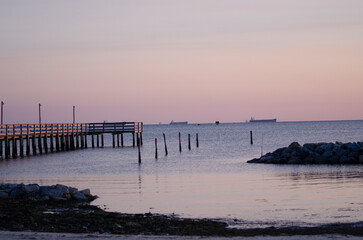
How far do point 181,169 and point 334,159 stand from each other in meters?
10.2

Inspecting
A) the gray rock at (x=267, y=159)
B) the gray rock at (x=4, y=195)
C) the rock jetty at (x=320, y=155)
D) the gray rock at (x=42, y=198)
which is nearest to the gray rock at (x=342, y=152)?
the rock jetty at (x=320, y=155)

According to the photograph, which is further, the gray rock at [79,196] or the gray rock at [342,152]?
the gray rock at [342,152]

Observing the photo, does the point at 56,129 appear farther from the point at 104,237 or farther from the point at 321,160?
the point at 104,237

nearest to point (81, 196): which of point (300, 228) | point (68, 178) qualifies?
point (300, 228)

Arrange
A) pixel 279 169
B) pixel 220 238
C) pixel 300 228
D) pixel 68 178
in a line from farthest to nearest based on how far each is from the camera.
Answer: pixel 279 169 < pixel 68 178 < pixel 300 228 < pixel 220 238

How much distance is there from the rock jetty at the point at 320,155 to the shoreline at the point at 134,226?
23500 millimetres

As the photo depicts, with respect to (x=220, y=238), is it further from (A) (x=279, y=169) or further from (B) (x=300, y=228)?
(A) (x=279, y=169)

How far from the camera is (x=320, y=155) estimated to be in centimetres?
4003

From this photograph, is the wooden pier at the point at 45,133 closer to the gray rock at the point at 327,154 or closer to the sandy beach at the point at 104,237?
the gray rock at the point at 327,154

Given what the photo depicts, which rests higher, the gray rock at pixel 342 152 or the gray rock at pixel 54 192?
the gray rock at pixel 342 152

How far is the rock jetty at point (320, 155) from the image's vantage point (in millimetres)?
38656

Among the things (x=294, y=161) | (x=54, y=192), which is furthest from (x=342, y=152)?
(x=54, y=192)

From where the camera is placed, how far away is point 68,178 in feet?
107

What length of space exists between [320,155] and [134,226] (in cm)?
2683
